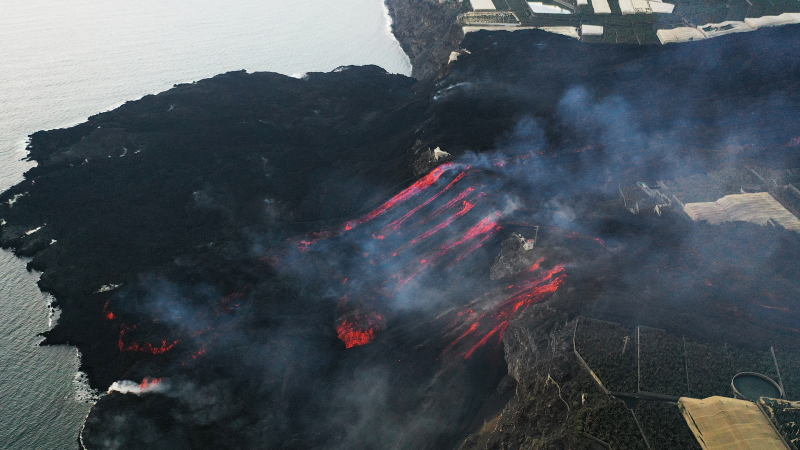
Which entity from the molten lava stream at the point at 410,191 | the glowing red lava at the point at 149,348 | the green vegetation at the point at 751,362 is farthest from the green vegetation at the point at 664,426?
the glowing red lava at the point at 149,348

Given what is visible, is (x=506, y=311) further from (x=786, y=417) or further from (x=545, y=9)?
(x=545, y=9)

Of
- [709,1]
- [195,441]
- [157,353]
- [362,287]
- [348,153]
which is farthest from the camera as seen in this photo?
[709,1]

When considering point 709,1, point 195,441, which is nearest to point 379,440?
point 195,441

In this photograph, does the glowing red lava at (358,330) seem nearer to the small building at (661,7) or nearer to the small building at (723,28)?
the small building at (723,28)

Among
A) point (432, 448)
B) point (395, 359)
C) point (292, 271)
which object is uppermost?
point (292, 271)

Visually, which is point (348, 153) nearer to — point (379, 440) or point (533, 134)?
point (533, 134)

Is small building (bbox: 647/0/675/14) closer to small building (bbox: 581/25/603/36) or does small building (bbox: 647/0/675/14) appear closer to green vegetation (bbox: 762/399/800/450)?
small building (bbox: 581/25/603/36)
